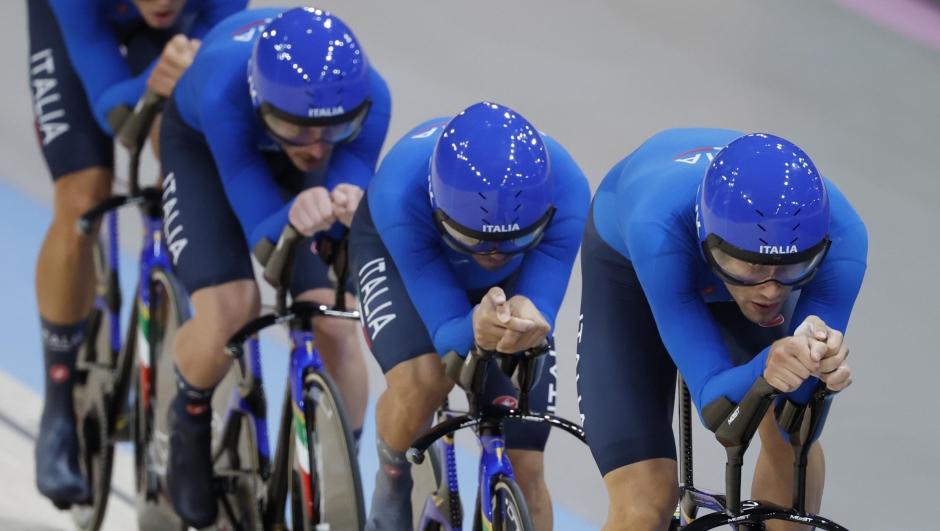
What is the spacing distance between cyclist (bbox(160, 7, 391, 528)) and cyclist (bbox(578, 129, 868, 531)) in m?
0.84

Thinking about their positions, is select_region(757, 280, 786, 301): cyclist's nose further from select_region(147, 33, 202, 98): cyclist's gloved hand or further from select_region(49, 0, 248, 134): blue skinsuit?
select_region(49, 0, 248, 134): blue skinsuit

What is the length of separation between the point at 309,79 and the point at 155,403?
1.50 meters

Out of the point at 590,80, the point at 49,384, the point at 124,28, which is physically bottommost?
the point at 49,384

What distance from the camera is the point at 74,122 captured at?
450 cm

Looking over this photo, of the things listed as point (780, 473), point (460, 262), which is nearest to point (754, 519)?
point (780, 473)

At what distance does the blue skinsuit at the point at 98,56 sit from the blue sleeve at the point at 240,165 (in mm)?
730

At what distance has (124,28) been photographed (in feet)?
15.0

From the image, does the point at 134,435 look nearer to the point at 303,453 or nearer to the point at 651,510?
the point at 303,453

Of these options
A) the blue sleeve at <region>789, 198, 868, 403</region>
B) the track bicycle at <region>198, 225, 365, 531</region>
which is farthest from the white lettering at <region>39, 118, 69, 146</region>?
the blue sleeve at <region>789, 198, 868, 403</region>

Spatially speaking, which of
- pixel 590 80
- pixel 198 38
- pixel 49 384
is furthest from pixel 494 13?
pixel 49 384

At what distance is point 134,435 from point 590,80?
362 centimetres

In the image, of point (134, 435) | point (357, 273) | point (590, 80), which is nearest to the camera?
point (357, 273)

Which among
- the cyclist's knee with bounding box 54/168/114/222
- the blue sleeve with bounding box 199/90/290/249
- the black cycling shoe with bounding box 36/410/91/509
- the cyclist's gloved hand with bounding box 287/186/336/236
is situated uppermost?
the cyclist's gloved hand with bounding box 287/186/336/236

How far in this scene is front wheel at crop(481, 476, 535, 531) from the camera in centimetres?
276
